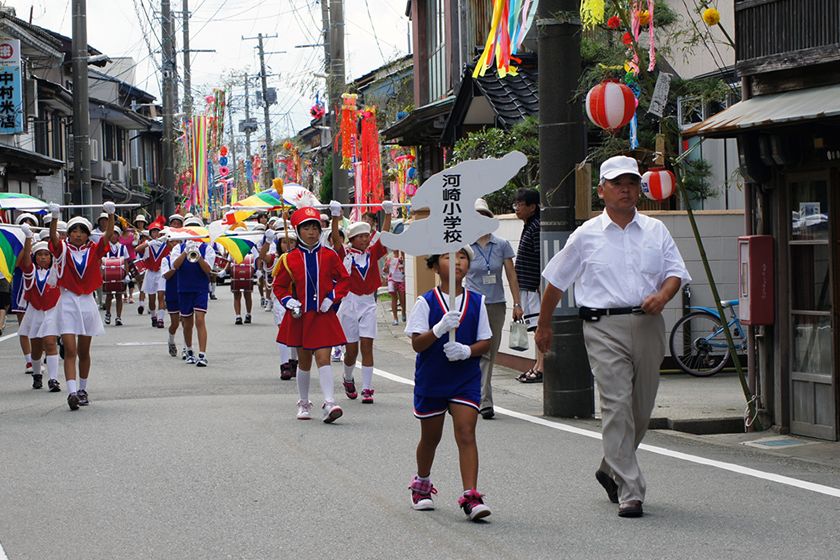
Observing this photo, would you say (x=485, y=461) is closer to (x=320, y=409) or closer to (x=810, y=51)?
(x=320, y=409)

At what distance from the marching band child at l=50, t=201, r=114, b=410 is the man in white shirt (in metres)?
6.76

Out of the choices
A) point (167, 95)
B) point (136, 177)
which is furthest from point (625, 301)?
point (136, 177)

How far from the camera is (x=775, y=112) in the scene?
9977mm

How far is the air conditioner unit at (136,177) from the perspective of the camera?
65.5 meters

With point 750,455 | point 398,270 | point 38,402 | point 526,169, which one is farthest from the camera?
point 398,270

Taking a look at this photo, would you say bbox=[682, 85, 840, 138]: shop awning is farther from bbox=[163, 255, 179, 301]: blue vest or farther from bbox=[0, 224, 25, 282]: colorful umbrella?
bbox=[163, 255, 179, 301]: blue vest

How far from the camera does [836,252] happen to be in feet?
34.0

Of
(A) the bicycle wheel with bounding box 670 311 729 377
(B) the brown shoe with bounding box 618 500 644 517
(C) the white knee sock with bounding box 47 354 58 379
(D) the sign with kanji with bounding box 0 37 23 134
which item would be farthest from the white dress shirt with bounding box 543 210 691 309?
(D) the sign with kanji with bounding box 0 37 23 134

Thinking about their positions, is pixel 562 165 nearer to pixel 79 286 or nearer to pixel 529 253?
pixel 529 253

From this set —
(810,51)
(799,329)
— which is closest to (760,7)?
(810,51)

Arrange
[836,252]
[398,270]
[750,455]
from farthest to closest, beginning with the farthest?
1. [398,270]
2. [836,252]
3. [750,455]

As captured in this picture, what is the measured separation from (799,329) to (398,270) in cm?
1469

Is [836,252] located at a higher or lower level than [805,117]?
lower

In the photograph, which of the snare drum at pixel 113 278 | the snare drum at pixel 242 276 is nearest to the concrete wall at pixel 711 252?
the snare drum at pixel 242 276
